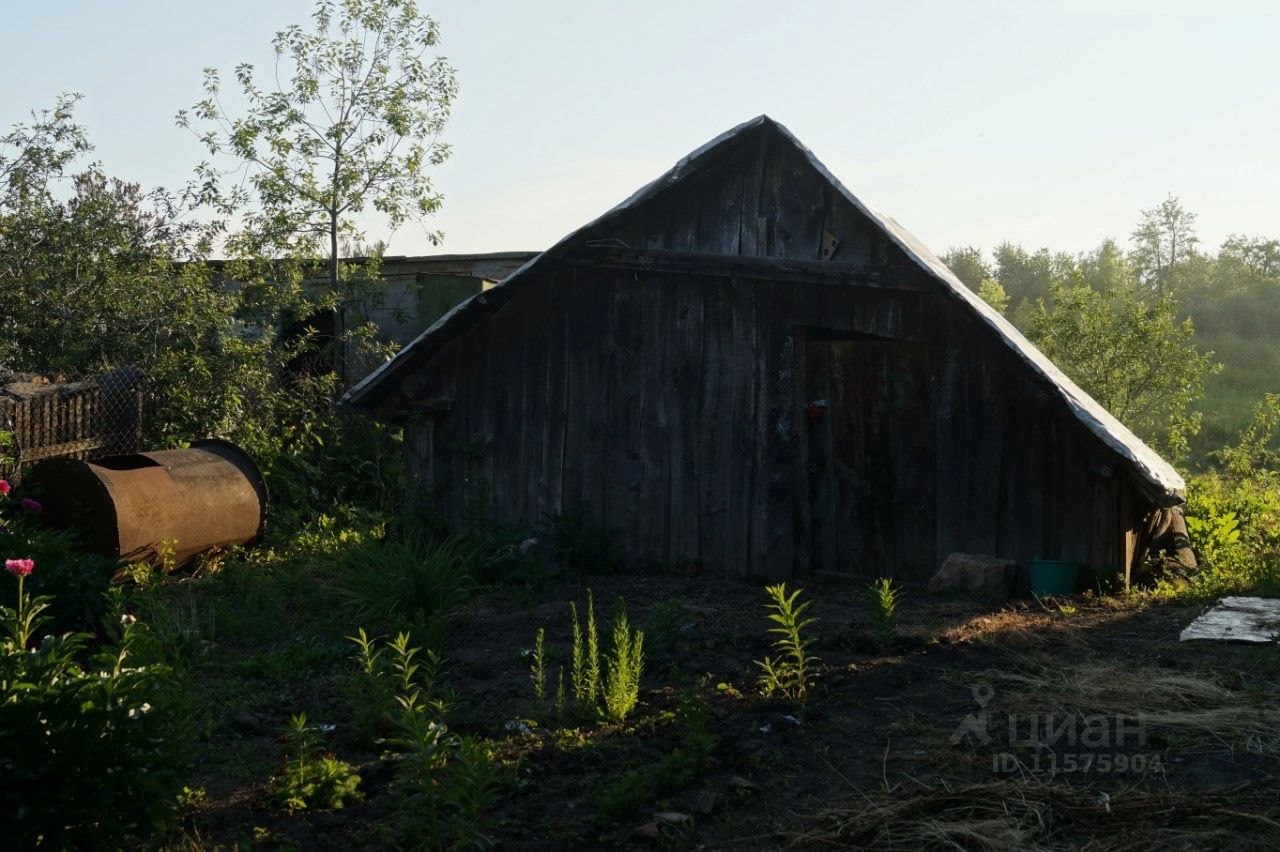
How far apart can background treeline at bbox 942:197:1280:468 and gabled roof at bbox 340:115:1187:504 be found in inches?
237

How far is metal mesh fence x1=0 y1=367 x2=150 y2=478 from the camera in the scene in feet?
33.0

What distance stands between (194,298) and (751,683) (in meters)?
9.37

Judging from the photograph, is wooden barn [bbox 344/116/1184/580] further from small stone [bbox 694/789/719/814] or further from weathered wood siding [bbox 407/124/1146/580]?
small stone [bbox 694/789/719/814]

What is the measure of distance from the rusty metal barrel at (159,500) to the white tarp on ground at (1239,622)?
305 inches

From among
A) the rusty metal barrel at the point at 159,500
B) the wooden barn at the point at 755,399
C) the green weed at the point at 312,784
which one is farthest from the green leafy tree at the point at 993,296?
the green weed at the point at 312,784

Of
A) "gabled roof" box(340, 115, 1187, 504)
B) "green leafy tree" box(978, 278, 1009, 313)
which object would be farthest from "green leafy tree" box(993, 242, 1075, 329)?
"gabled roof" box(340, 115, 1187, 504)

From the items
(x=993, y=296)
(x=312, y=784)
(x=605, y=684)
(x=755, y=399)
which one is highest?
(x=993, y=296)

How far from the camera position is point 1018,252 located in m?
→ 42.0

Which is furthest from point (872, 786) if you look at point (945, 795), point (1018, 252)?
point (1018, 252)

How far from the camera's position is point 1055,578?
8508 mm

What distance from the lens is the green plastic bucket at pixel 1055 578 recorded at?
27.9ft

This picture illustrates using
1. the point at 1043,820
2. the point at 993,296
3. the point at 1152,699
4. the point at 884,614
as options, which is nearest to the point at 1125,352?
the point at 993,296

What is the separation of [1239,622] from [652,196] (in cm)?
520

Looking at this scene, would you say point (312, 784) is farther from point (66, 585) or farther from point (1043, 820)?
point (66, 585)
